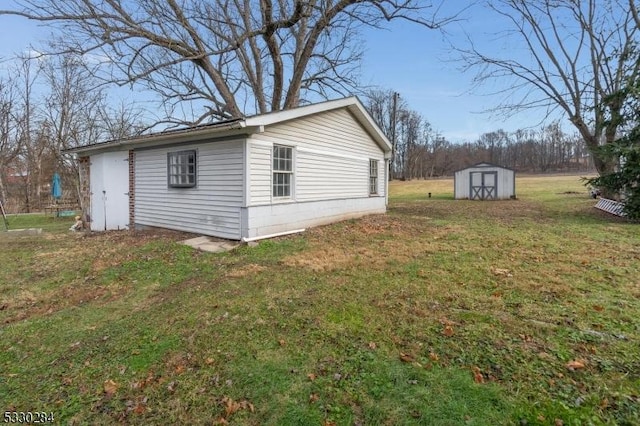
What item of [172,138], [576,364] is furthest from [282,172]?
[576,364]

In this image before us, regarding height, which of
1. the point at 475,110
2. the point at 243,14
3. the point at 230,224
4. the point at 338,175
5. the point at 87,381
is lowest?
the point at 87,381

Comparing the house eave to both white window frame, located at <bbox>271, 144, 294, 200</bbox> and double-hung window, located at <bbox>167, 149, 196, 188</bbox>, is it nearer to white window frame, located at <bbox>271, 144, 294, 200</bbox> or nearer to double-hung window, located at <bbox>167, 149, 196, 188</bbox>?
double-hung window, located at <bbox>167, 149, 196, 188</bbox>

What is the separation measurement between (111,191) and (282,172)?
5713 millimetres

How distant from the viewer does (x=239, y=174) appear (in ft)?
25.9

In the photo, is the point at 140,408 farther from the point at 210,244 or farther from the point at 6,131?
the point at 6,131

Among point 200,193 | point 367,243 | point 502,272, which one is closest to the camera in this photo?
point 502,272

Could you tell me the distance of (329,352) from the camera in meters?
3.23

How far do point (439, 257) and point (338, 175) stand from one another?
214 inches

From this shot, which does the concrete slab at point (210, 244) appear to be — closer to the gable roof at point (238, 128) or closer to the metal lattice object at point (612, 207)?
the gable roof at point (238, 128)

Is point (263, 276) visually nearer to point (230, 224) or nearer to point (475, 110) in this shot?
point (230, 224)

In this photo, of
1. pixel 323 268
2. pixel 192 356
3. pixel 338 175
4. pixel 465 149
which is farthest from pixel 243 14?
pixel 465 149

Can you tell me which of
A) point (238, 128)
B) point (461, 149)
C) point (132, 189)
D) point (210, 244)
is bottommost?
point (210, 244)

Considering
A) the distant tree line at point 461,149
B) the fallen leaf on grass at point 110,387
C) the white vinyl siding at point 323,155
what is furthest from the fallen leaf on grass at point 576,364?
the distant tree line at point 461,149

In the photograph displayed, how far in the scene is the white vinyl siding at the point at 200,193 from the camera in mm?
8062
